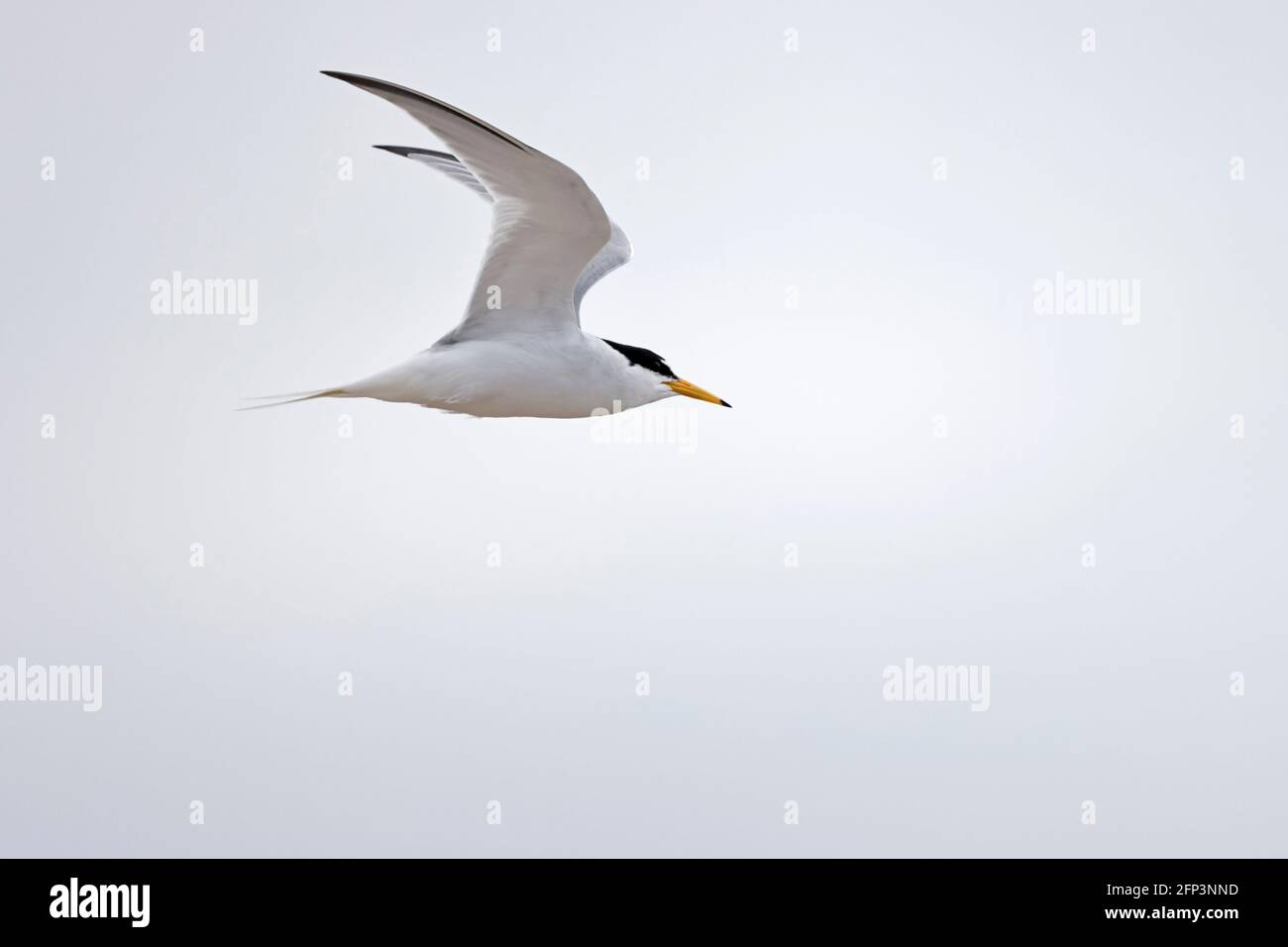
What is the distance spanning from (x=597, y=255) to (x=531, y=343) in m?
0.96

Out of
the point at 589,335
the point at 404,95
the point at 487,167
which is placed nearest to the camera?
the point at 404,95

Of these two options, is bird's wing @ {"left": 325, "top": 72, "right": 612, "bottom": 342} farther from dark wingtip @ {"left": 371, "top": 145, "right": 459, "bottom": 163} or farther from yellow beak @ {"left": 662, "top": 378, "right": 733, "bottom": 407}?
dark wingtip @ {"left": 371, "top": 145, "right": 459, "bottom": 163}

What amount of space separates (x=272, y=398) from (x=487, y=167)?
1.78m

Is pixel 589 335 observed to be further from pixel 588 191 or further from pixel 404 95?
pixel 404 95

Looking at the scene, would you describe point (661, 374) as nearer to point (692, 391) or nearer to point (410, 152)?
point (692, 391)

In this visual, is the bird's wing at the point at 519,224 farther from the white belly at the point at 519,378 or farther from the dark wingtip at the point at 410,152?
the dark wingtip at the point at 410,152

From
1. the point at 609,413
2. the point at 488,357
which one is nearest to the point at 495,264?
the point at 488,357

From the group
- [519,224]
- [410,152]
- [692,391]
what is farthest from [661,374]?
[410,152]

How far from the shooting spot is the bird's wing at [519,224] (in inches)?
292

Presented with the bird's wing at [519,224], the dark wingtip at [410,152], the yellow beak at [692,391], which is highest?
the dark wingtip at [410,152]

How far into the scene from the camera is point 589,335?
9.46 metres

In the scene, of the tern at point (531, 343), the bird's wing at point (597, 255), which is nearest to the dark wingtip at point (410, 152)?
the bird's wing at point (597, 255)

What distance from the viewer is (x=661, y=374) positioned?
9.70 metres

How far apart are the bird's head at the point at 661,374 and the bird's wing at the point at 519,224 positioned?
1.55 ft
